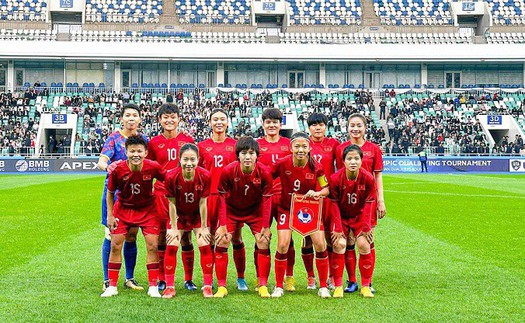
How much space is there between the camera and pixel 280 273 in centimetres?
737

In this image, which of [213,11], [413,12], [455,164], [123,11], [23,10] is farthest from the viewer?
[413,12]

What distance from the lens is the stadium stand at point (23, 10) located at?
5222cm

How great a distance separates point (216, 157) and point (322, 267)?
174 cm

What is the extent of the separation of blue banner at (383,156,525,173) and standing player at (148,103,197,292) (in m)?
31.4

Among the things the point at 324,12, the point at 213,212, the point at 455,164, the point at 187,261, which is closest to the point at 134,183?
the point at 213,212

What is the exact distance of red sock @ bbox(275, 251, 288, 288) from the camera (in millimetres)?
7355

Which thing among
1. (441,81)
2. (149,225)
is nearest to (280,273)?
(149,225)

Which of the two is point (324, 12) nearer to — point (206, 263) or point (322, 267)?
point (322, 267)

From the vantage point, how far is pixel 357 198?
7.50 m

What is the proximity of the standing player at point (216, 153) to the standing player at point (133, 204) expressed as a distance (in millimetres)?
598

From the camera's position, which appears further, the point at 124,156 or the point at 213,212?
the point at 124,156

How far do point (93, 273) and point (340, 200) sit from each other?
3.31m

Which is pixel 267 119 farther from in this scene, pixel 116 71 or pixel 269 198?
pixel 116 71

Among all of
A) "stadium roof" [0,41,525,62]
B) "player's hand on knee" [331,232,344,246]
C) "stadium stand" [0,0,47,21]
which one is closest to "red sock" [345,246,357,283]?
"player's hand on knee" [331,232,344,246]
